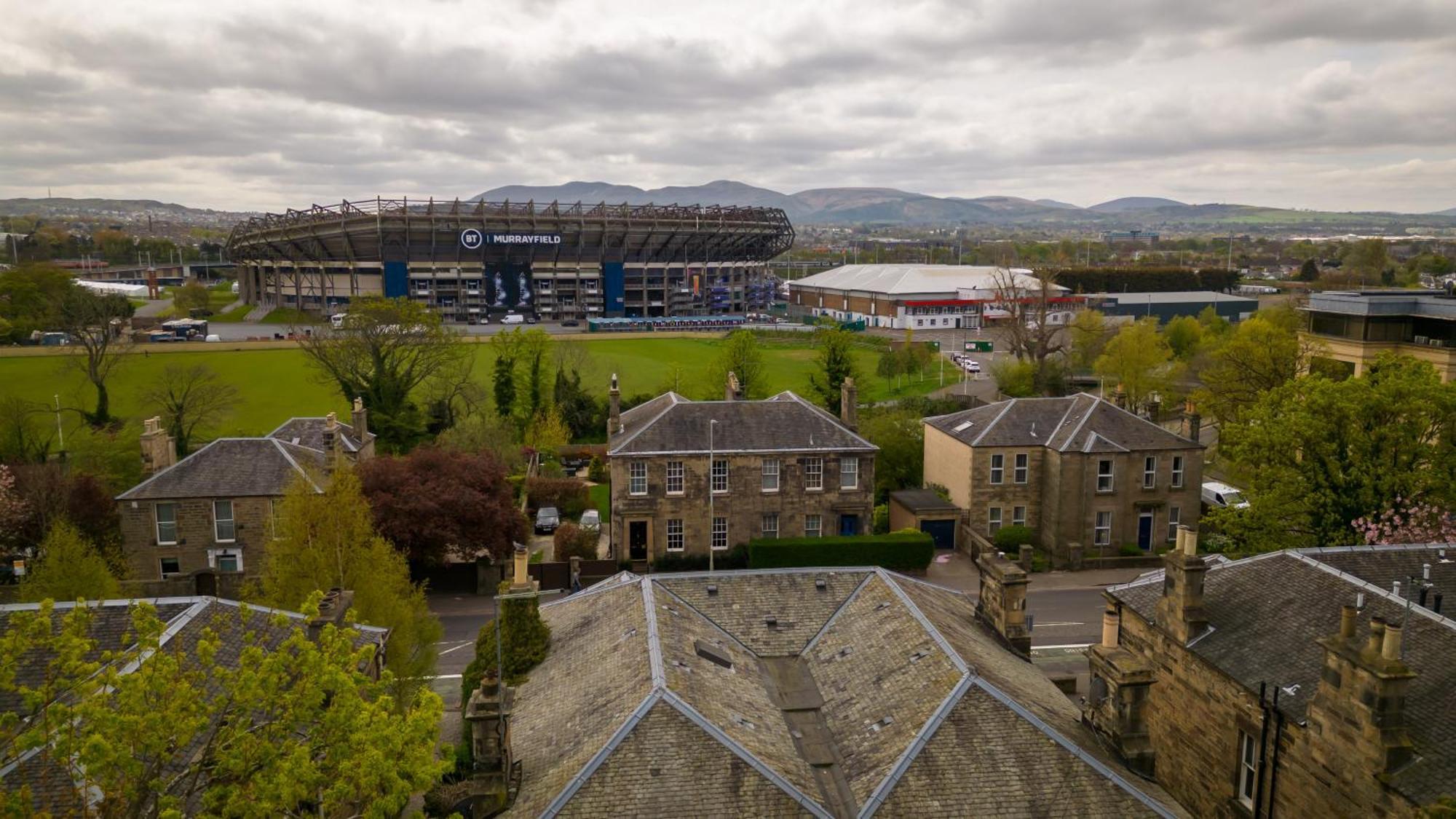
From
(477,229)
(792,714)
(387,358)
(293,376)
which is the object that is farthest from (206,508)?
(477,229)

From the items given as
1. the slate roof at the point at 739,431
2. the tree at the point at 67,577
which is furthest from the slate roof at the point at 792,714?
the slate roof at the point at 739,431

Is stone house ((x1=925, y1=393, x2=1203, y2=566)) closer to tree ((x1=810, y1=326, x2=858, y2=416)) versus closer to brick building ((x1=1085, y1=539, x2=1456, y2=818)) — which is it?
tree ((x1=810, y1=326, x2=858, y2=416))

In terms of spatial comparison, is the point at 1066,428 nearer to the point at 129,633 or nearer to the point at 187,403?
the point at 129,633

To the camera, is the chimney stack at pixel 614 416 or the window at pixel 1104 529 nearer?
the chimney stack at pixel 614 416

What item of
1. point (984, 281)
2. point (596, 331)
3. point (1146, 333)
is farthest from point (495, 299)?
point (1146, 333)

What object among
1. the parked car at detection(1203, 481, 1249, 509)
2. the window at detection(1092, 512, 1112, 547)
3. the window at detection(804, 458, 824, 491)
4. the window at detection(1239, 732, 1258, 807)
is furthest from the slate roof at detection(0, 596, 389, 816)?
the parked car at detection(1203, 481, 1249, 509)

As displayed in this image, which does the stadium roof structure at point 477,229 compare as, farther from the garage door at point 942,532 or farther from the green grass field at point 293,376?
the garage door at point 942,532

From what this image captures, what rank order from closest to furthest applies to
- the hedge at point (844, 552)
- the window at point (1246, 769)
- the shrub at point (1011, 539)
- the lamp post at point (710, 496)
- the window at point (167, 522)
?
the window at point (1246, 769)
the window at point (167, 522)
the hedge at point (844, 552)
the lamp post at point (710, 496)
the shrub at point (1011, 539)
